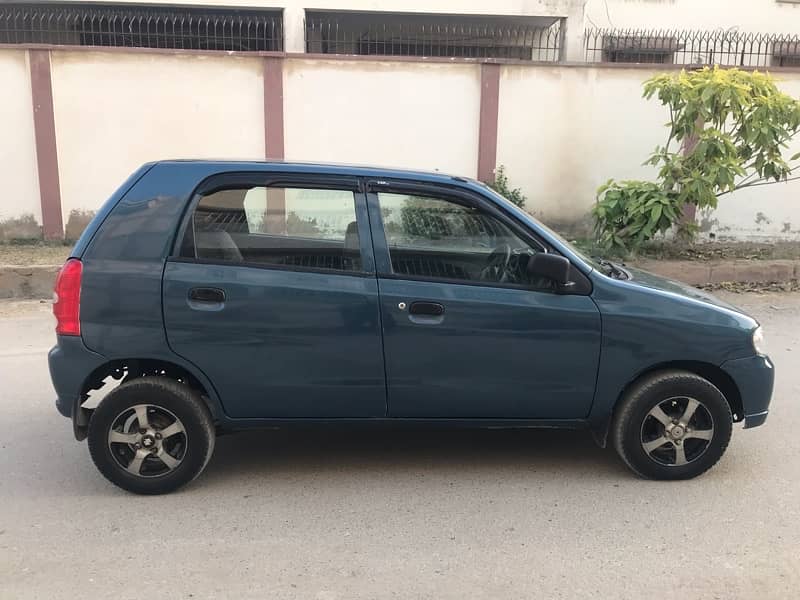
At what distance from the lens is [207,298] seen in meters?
3.61

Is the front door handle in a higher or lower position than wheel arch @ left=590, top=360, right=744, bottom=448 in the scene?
higher

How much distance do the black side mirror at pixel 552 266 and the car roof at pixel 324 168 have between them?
61cm

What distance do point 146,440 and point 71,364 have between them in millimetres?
530

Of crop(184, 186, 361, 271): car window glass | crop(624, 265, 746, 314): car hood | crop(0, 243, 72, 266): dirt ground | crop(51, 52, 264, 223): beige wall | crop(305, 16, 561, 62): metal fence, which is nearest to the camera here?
crop(184, 186, 361, 271): car window glass

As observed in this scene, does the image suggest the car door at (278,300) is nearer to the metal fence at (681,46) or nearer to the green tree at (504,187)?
the green tree at (504,187)

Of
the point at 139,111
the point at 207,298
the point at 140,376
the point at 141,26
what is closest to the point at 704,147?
the point at 207,298

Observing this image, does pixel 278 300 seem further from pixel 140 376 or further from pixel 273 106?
pixel 273 106

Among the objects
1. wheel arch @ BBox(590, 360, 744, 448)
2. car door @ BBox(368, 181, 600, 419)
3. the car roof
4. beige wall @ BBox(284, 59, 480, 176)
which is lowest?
wheel arch @ BBox(590, 360, 744, 448)

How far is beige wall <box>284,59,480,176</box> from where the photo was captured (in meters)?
10.0

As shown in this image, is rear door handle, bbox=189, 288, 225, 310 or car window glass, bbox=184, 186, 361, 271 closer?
rear door handle, bbox=189, 288, 225, 310

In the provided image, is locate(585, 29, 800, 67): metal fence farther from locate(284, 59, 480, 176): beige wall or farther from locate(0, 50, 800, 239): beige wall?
locate(284, 59, 480, 176): beige wall

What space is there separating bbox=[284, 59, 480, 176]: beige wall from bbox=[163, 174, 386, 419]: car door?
6.54 meters

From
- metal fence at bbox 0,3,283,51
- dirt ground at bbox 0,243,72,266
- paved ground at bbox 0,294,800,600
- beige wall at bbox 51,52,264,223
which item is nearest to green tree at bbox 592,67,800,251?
paved ground at bbox 0,294,800,600

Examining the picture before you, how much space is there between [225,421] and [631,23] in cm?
1283
